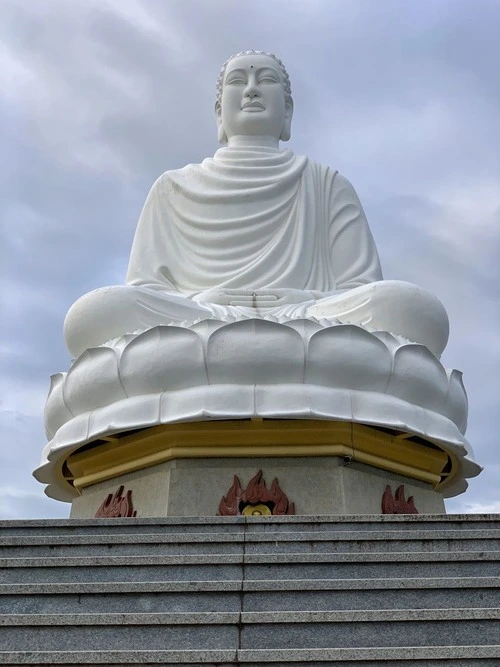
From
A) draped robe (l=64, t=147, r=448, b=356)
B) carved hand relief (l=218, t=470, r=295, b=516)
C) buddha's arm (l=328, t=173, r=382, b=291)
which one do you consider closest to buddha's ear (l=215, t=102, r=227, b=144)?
draped robe (l=64, t=147, r=448, b=356)

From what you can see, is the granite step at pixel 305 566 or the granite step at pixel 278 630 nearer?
the granite step at pixel 278 630

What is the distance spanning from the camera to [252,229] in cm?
873

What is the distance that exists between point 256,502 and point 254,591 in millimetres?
2582

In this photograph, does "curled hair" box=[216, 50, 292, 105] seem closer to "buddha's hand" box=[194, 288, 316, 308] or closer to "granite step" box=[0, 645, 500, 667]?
"buddha's hand" box=[194, 288, 316, 308]

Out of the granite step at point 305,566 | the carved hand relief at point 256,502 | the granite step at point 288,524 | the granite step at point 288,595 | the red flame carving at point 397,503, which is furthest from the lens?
the red flame carving at point 397,503

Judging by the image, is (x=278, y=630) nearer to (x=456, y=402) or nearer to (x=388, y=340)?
(x=388, y=340)

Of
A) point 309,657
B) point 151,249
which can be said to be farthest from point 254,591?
point 151,249

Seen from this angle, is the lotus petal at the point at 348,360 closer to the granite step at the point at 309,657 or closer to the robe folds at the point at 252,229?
the robe folds at the point at 252,229

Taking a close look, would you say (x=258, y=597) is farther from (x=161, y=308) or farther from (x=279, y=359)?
(x=161, y=308)

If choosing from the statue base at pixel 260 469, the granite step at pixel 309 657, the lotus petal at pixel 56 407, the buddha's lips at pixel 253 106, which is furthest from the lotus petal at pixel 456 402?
the granite step at pixel 309 657

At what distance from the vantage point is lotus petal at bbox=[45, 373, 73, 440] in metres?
7.28

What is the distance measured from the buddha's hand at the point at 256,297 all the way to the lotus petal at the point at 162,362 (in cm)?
113

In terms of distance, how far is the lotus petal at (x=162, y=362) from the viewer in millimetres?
6613

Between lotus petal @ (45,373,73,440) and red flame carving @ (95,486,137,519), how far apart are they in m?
0.66
